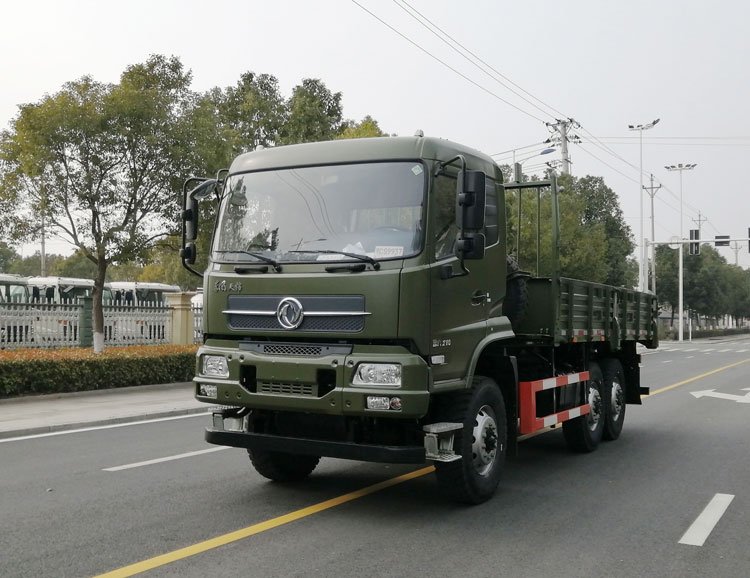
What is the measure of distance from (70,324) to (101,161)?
13.3 feet

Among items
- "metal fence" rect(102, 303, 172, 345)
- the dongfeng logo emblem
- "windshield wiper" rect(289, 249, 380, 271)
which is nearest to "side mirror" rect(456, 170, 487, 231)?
"windshield wiper" rect(289, 249, 380, 271)

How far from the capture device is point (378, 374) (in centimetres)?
584

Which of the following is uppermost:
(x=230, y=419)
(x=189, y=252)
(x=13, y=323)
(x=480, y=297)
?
(x=189, y=252)

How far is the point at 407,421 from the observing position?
620 centimetres

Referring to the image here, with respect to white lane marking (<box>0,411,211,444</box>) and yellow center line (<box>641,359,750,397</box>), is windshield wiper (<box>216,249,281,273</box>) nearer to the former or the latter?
white lane marking (<box>0,411,211,444</box>)

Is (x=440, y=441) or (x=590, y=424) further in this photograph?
(x=590, y=424)

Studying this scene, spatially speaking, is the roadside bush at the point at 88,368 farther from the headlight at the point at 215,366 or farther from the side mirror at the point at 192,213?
the headlight at the point at 215,366

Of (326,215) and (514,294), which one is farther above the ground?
(326,215)

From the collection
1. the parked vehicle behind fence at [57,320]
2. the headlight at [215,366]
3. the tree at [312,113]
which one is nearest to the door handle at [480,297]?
the headlight at [215,366]

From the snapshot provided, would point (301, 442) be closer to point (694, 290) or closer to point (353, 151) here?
point (353, 151)

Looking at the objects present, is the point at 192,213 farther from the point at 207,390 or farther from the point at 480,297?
the point at 480,297

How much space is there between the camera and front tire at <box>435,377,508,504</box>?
20.6 ft

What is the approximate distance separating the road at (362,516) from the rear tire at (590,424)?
19 centimetres

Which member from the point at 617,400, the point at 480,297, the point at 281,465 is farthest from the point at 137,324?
the point at 480,297
